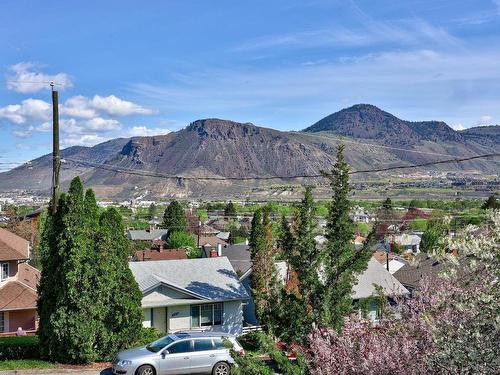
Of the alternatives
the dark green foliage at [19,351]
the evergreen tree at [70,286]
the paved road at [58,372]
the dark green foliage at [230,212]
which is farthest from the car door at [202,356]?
the dark green foliage at [230,212]

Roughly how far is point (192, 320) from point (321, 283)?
12.2 metres

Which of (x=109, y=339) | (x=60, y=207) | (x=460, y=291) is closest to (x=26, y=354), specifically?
(x=109, y=339)

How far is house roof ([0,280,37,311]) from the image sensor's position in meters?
29.9

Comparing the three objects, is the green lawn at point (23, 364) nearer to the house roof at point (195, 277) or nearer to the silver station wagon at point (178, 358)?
the silver station wagon at point (178, 358)

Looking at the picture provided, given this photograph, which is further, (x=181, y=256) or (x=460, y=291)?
(x=181, y=256)

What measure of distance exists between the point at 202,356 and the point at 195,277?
14.5 metres

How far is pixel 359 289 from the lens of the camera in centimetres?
3675

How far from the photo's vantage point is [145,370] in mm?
17984

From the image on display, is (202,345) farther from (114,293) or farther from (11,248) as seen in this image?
(11,248)

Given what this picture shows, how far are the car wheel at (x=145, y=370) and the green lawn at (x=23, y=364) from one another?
3.88 metres

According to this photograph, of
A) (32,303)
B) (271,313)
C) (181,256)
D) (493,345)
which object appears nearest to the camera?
(493,345)

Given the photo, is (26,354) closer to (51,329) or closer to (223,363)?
(51,329)

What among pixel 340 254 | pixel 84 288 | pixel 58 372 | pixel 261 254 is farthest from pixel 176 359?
pixel 261 254

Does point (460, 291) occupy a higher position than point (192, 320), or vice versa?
point (460, 291)
